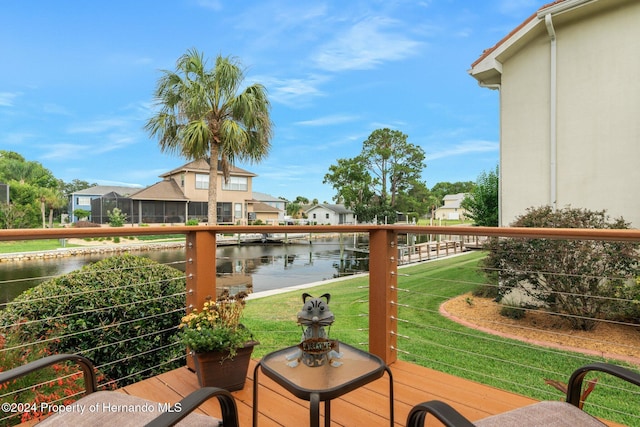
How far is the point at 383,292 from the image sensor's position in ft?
7.50

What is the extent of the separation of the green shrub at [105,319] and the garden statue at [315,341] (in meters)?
1.22

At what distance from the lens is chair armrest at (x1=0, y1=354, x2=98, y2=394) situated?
1.06 m

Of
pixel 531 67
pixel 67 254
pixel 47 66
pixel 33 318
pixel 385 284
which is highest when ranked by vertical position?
pixel 47 66

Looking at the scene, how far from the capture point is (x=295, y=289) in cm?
732

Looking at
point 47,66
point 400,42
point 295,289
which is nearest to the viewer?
point 295,289

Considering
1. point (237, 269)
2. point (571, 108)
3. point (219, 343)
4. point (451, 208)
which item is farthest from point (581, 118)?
point (451, 208)

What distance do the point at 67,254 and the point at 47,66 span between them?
12.1 meters

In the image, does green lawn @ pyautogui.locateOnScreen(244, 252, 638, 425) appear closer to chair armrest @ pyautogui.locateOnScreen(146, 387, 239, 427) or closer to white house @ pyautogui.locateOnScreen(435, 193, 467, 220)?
chair armrest @ pyautogui.locateOnScreen(146, 387, 239, 427)

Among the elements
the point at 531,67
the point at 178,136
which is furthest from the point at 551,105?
the point at 178,136

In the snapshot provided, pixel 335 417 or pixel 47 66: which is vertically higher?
pixel 47 66

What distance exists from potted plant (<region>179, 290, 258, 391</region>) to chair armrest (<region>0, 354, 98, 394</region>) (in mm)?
656

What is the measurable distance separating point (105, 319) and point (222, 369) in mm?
1091

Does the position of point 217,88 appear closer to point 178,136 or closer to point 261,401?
point 178,136

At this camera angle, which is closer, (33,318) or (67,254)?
(33,318)
